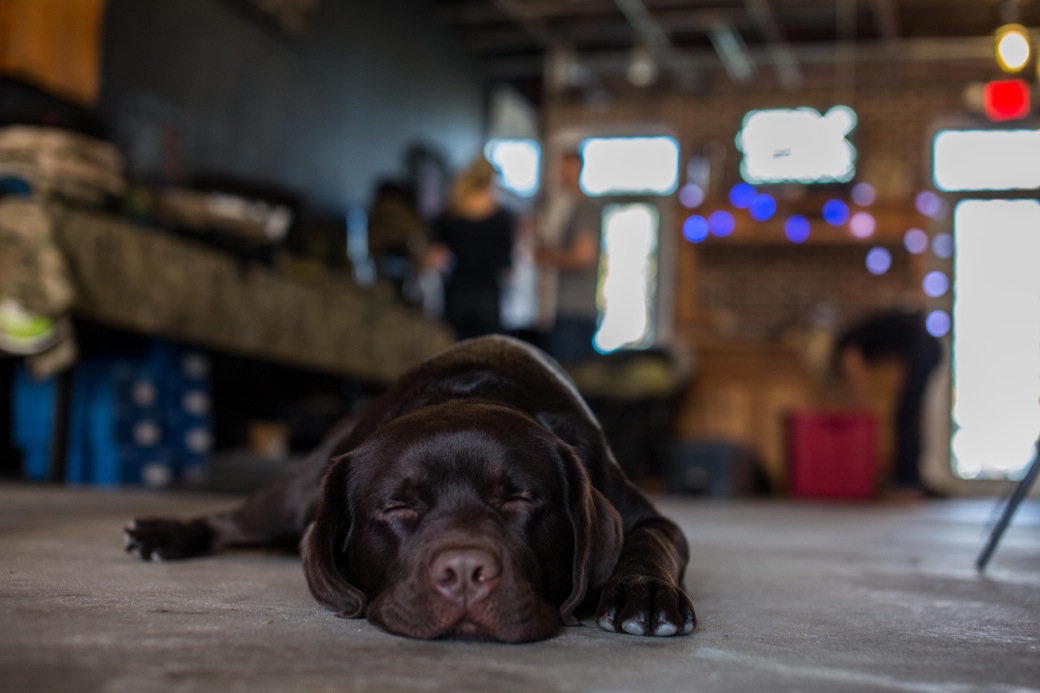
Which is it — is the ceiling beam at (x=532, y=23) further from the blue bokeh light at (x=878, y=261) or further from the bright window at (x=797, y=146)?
the blue bokeh light at (x=878, y=261)

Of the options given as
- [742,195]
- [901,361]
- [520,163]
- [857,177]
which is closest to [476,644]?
[901,361]

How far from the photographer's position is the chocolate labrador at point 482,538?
1.58m

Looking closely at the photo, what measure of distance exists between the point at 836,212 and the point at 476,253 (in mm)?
4273

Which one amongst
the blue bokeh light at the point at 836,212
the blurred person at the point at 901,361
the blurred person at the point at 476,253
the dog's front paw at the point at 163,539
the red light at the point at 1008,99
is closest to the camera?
the dog's front paw at the point at 163,539

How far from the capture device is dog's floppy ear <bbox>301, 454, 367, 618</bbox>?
1818 mm

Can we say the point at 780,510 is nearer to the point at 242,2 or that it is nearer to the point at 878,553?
the point at 878,553

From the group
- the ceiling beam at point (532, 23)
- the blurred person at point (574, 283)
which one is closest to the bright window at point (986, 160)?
the blurred person at point (574, 283)

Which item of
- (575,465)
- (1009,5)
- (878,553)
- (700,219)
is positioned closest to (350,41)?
(700,219)

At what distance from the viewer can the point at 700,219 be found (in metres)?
11.4

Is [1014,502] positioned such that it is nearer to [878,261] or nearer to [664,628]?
[664,628]

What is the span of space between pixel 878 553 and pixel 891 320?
5594mm

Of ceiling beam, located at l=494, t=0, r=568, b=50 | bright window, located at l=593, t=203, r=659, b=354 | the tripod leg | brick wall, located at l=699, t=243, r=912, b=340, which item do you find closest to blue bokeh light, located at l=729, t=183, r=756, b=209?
brick wall, located at l=699, t=243, r=912, b=340

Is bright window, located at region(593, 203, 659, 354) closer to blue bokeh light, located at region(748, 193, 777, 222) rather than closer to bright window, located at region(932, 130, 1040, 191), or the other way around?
blue bokeh light, located at region(748, 193, 777, 222)

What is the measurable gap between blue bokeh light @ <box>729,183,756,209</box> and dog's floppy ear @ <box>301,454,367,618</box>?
989 centimetres
